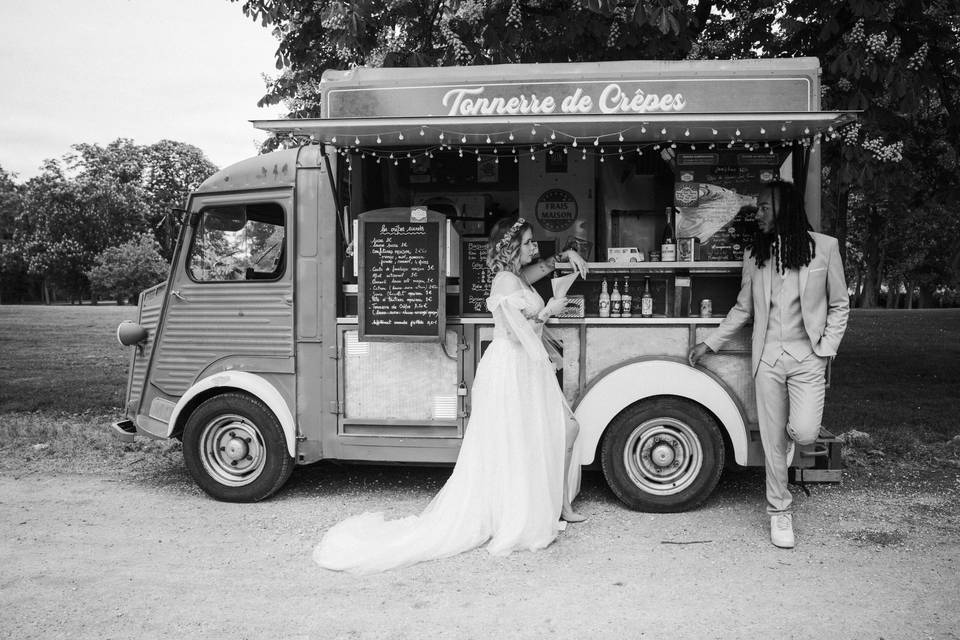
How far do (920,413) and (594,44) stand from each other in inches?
223

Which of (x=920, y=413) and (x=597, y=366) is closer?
(x=597, y=366)

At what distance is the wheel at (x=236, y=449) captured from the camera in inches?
201

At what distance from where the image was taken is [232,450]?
5.18 meters

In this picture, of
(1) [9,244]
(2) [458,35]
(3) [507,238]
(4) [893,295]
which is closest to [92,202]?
(1) [9,244]

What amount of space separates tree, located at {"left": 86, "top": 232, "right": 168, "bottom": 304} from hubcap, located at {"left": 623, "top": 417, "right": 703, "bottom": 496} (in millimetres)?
39235

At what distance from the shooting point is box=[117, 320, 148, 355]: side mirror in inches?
215

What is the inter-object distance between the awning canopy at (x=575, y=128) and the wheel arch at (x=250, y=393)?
1780 mm

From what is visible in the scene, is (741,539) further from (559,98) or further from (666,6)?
(666,6)

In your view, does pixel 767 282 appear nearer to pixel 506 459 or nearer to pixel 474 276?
pixel 506 459

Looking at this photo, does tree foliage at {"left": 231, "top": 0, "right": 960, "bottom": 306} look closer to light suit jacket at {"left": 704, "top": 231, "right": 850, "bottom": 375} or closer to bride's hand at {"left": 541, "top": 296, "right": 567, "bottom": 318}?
light suit jacket at {"left": 704, "top": 231, "right": 850, "bottom": 375}

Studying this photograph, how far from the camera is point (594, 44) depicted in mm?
7363

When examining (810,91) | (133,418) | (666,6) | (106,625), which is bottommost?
(106,625)

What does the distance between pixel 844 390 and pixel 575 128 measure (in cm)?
728

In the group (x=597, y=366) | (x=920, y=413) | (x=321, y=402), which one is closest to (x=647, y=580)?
(x=597, y=366)
